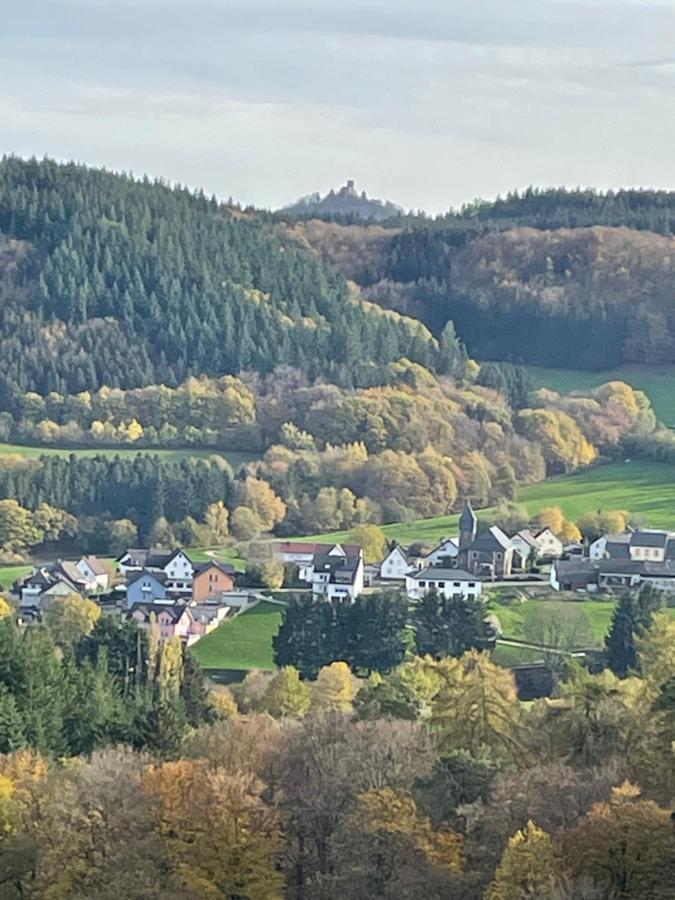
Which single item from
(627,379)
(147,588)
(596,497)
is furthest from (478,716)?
(627,379)

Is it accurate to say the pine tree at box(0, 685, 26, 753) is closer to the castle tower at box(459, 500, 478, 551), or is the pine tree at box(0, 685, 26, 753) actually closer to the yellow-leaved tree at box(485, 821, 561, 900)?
the yellow-leaved tree at box(485, 821, 561, 900)

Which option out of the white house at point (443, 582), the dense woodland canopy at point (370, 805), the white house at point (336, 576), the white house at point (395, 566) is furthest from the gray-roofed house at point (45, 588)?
the dense woodland canopy at point (370, 805)

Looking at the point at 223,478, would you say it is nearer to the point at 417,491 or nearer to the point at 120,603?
the point at 417,491

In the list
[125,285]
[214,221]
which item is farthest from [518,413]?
[214,221]

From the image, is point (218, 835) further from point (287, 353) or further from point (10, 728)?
point (287, 353)

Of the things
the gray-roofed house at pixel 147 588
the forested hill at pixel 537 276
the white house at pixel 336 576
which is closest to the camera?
the white house at pixel 336 576

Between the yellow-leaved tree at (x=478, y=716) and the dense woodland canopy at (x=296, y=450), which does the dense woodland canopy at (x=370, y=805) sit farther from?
the dense woodland canopy at (x=296, y=450)
